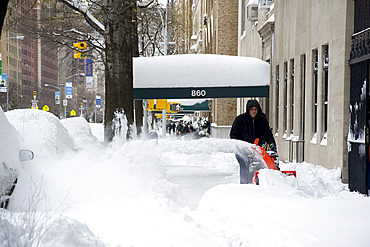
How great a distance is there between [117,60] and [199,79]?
6.75m

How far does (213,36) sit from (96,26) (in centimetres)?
2494

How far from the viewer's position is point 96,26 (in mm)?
15883

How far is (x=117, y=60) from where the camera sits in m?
13.2

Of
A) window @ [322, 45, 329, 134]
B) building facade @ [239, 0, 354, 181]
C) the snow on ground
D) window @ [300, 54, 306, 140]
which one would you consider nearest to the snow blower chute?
the snow on ground

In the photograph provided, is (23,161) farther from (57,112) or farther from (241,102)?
(57,112)

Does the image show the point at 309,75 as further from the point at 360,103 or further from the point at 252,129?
the point at 252,129

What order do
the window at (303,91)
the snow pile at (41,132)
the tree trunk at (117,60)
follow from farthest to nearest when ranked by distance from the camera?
1. the window at (303,91)
2. the tree trunk at (117,60)
3. the snow pile at (41,132)

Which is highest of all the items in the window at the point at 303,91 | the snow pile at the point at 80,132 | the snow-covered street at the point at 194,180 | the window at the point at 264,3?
the window at the point at 264,3

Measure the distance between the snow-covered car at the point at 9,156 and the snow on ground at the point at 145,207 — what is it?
0.19 metres

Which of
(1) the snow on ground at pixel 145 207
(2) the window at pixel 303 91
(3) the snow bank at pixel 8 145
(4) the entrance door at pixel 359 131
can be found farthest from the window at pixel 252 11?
(3) the snow bank at pixel 8 145

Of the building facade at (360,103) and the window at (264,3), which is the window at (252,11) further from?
the building facade at (360,103)

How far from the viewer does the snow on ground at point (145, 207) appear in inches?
168

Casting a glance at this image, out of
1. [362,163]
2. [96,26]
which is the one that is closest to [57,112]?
[96,26]

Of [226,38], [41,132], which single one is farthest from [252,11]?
[41,132]
